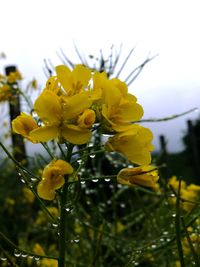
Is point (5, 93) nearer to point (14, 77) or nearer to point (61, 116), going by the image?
point (14, 77)

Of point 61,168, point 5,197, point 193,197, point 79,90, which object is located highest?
point 79,90

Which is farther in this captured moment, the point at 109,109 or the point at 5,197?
the point at 5,197

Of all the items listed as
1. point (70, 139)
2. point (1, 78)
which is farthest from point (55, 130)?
point (1, 78)

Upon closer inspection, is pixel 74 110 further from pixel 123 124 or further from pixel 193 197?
pixel 193 197

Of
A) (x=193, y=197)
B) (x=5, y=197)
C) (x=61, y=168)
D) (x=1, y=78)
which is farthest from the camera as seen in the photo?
(x=5, y=197)

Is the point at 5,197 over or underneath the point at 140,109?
underneath

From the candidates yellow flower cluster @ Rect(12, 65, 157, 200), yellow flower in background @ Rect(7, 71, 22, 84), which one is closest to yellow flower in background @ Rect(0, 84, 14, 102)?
yellow flower in background @ Rect(7, 71, 22, 84)
